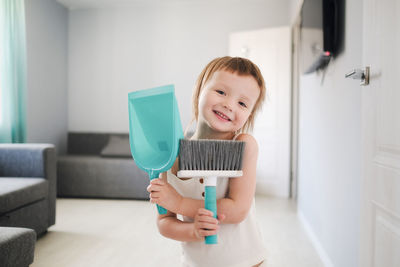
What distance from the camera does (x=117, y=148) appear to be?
149 inches

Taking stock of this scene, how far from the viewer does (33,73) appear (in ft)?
12.2

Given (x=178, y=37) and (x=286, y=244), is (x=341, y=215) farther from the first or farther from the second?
(x=178, y=37)

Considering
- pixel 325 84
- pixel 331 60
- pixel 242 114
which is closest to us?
pixel 242 114

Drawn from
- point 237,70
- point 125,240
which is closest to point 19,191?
point 125,240

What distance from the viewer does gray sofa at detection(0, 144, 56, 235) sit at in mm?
2002

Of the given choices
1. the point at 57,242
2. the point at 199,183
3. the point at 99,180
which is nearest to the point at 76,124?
the point at 99,180

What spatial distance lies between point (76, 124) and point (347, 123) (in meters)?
3.86

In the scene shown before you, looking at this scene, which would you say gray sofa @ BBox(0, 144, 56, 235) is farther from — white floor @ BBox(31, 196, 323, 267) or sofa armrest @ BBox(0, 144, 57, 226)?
white floor @ BBox(31, 196, 323, 267)

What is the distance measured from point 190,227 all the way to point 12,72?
332cm

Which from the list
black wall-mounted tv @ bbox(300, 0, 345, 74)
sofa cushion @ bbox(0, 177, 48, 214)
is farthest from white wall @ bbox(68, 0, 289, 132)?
sofa cushion @ bbox(0, 177, 48, 214)

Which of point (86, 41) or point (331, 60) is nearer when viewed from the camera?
point (331, 60)

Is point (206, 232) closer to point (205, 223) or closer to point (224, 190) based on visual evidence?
point (205, 223)

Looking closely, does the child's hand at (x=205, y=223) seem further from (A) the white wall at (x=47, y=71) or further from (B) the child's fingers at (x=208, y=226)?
(A) the white wall at (x=47, y=71)

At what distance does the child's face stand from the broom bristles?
10 centimetres
